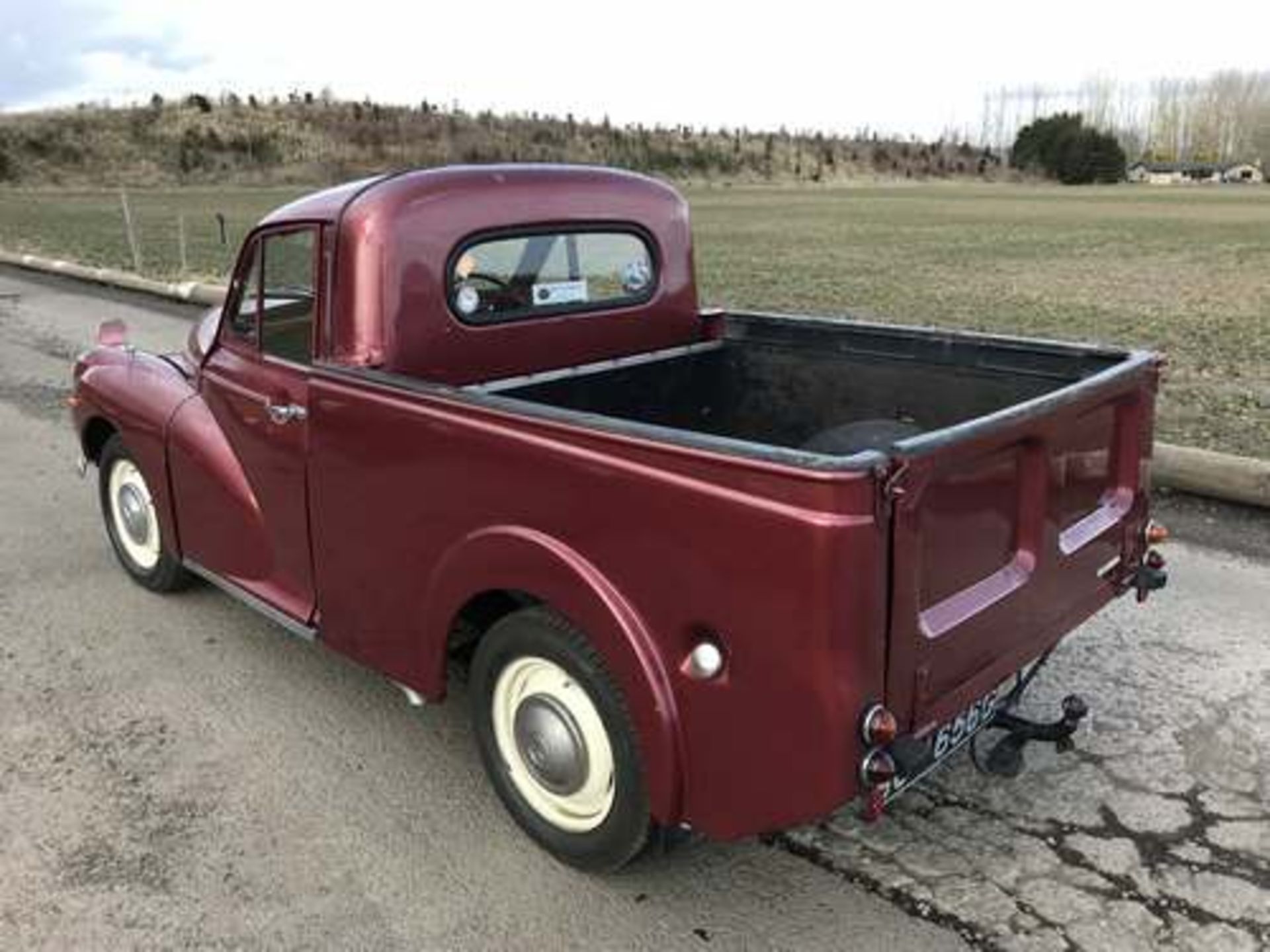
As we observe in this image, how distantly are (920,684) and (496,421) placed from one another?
3.74ft

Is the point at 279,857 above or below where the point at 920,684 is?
below

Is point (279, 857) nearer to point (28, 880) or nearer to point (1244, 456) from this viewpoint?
point (28, 880)

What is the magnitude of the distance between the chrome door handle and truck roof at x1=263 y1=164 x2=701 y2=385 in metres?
0.22

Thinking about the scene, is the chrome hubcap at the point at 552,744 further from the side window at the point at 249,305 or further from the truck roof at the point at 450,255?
the side window at the point at 249,305

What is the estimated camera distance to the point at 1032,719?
3.74 metres

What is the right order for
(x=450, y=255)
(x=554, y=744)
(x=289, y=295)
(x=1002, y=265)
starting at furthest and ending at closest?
(x=1002, y=265), (x=289, y=295), (x=450, y=255), (x=554, y=744)

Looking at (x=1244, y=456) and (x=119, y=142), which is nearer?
(x=1244, y=456)

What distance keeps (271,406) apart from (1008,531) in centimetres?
224

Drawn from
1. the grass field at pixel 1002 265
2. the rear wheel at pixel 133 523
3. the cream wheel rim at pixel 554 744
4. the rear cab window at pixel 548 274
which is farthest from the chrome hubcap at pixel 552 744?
the grass field at pixel 1002 265

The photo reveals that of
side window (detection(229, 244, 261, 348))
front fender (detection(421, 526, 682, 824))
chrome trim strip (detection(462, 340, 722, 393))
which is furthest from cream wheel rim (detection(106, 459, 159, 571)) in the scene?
front fender (detection(421, 526, 682, 824))

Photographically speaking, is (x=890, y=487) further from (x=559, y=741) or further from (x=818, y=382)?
(x=818, y=382)

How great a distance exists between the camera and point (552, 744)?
2.98 m

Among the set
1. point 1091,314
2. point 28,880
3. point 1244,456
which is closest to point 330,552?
point 28,880

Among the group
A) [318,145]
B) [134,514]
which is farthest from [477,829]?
[318,145]
